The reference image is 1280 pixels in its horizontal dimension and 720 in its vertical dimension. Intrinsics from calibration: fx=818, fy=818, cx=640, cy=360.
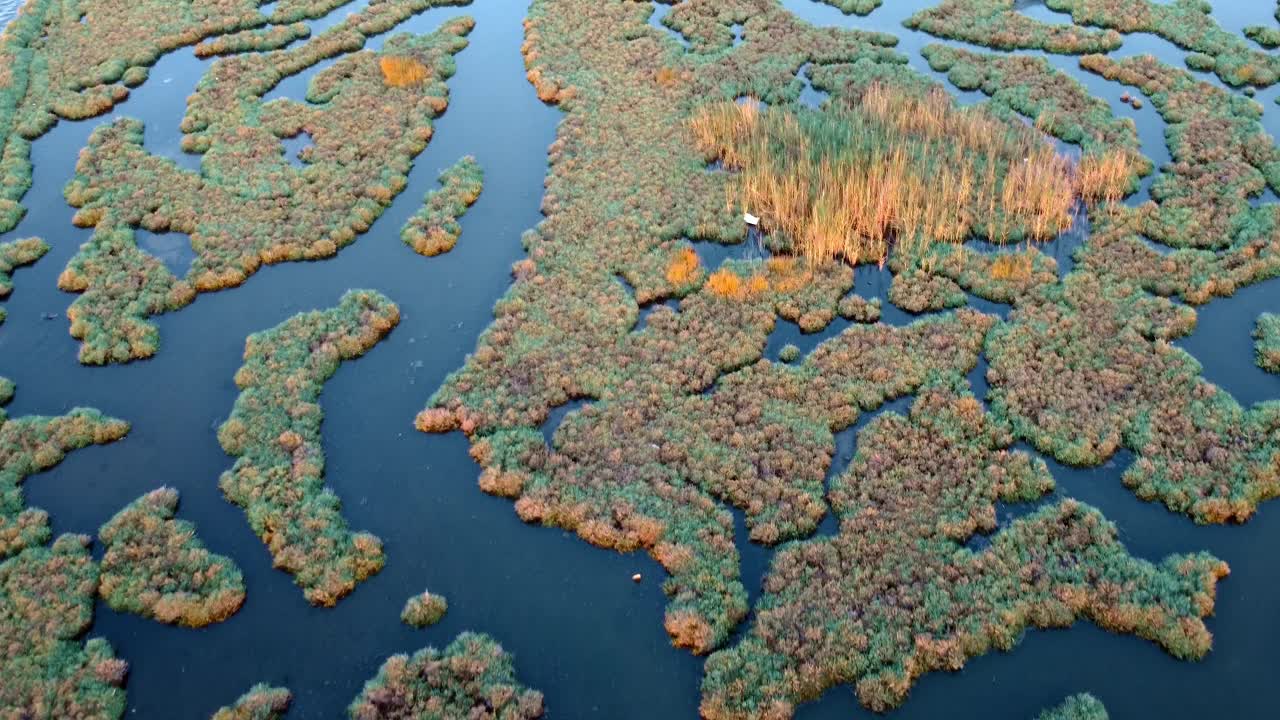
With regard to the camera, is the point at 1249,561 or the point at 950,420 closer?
the point at 1249,561

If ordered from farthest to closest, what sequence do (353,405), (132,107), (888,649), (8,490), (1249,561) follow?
(132,107) < (353,405) < (8,490) < (1249,561) < (888,649)

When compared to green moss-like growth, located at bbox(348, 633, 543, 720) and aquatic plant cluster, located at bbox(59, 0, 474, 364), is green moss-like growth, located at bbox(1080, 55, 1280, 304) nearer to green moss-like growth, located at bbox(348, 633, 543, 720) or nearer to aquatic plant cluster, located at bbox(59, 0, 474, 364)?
green moss-like growth, located at bbox(348, 633, 543, 720)

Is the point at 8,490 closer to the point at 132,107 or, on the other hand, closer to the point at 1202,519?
the point at 132,107

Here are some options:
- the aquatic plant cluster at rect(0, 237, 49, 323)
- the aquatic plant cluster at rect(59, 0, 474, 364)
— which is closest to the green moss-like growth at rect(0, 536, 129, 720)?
the aquatic plant cluster at rect(59, 0, 474, 364)

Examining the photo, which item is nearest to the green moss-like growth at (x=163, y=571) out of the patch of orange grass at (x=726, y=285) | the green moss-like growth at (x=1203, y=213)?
the patch of orange grass at (x=726, y=285)

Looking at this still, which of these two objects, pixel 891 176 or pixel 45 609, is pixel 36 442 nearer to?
pixel 45 609

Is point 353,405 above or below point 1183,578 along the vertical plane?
below

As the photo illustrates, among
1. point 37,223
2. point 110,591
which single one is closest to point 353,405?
point 110,591

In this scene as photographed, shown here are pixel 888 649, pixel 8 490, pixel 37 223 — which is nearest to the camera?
pixel 888 649
